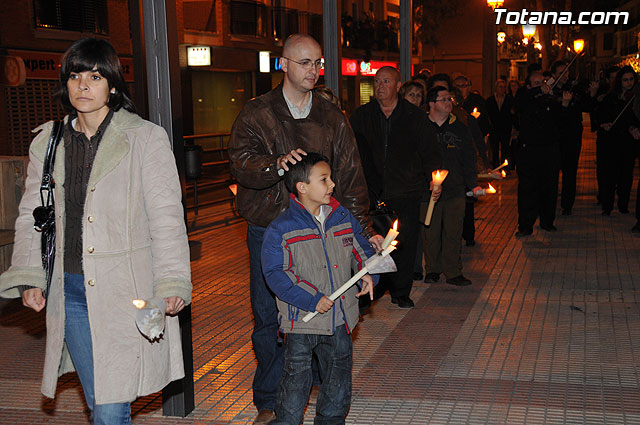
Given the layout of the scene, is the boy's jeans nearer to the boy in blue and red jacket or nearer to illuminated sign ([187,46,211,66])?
the boy in blue and red jacket

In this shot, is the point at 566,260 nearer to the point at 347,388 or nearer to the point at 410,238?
the point at 410,238

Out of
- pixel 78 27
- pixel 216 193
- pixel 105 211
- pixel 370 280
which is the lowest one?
pixel 216 193

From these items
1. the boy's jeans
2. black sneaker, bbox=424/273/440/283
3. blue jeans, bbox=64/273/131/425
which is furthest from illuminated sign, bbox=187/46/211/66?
blue jeans, bbox=64/273/131/425

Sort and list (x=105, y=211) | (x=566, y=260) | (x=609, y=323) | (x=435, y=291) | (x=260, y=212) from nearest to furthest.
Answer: (x=105, y=211) → (x=260, y=212) → (x=609, y=323) → (x=435, y=291) → (x=566, y=260)

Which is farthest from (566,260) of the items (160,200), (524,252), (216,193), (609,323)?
(216,193)

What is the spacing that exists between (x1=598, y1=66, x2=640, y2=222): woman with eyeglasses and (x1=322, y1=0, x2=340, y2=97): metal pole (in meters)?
6.08

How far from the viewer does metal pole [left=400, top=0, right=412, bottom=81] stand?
32.9 feet

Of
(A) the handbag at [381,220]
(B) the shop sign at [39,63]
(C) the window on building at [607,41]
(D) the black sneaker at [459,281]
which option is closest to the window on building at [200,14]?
(B) the shop sign at [39,63]

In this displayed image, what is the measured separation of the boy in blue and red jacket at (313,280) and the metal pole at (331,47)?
3784 mm

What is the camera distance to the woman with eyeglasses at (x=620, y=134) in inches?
496

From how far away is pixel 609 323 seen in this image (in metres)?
6.96

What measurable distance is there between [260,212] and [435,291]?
4004mm

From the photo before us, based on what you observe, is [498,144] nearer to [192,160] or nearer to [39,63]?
[39,63]

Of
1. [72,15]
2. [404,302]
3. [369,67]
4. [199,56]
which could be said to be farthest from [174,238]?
[369,67]
